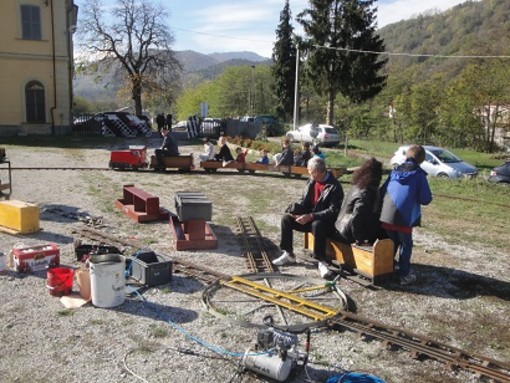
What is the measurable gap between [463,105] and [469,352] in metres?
29.4

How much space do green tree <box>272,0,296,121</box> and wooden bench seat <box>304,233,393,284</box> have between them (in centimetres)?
4388

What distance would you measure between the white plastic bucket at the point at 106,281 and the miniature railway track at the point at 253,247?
77.6 inches

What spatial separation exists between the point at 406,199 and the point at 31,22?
25.1 m

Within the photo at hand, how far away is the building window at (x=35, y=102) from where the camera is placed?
26266mm

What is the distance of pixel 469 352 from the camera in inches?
185

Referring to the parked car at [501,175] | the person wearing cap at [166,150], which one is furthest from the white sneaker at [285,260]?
the parked car at [501,175]

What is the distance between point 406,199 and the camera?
246 inches

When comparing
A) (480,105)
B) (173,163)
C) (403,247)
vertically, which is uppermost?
(480,105)

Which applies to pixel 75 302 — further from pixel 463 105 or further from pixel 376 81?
pixel 376 81

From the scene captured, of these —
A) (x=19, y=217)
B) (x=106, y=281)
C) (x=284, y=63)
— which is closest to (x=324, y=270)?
(x=106, y=281)

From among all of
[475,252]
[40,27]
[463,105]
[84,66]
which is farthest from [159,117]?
[475,252]

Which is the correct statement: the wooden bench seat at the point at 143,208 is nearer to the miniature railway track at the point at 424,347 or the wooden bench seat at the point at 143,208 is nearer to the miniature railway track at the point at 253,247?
the miniature railway track at the point at 253,247

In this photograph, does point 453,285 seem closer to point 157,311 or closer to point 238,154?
point 157,311

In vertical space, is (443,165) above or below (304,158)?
→ below
